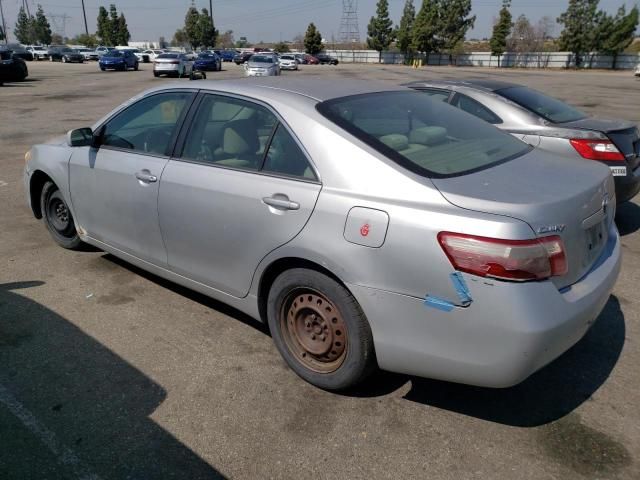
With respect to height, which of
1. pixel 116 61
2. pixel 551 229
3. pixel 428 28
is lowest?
pixel 116 61

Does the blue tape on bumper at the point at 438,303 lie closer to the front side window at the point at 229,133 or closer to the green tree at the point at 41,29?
the front side window at the point at 229,133

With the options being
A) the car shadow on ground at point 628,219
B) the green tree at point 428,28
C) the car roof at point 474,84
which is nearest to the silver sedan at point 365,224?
the car roof at point 474,84

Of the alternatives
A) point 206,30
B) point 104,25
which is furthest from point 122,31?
point 206,30

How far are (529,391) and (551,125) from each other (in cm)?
357

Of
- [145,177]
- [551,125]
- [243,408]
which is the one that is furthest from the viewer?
[551,125]

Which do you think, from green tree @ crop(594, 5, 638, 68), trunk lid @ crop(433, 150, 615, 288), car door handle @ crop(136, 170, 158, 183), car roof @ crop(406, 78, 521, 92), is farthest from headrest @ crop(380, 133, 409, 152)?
green tree @ crop(594, 5, 638, 68)

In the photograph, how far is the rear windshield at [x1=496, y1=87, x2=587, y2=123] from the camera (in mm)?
5875

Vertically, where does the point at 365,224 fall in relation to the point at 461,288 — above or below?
above

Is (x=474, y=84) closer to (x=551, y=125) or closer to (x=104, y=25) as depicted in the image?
(x=551, y=125)

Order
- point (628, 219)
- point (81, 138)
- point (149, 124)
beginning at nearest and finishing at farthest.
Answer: point (149, 124)
point (81, 138)
point (628, 219)

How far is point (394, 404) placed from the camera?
291cm

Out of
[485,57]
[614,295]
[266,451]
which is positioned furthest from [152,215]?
[485,57]

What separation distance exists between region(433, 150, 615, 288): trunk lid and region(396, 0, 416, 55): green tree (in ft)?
253

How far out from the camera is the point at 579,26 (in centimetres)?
6047
